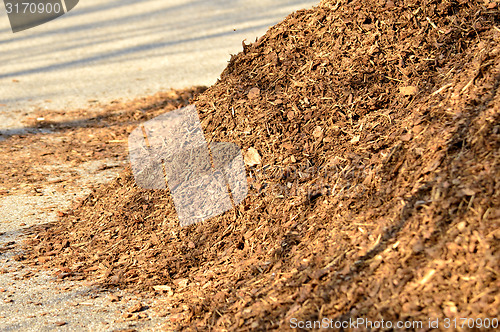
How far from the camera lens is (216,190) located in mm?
3857

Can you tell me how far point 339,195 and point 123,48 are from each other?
7.84 meters

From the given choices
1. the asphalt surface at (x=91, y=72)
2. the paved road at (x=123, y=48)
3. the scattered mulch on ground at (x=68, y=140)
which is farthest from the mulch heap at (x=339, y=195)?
the paved road at (x=123, y=48)

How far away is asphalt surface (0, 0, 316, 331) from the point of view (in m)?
3.47

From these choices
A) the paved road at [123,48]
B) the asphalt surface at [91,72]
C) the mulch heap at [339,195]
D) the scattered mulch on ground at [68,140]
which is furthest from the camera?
the paved road at [123,48]

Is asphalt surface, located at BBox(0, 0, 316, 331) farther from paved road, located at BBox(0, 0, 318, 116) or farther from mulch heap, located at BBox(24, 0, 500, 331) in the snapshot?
mulch heap, located at BBox(24, 0, 500, 331)

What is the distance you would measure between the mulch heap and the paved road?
3.98m

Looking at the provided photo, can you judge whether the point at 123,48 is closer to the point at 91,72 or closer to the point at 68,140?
the point at 91,72

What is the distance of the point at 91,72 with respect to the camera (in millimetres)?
9117

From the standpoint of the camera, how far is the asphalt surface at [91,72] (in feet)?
11.4

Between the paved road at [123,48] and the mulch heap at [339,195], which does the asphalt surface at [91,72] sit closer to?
the paved road at [123,48]

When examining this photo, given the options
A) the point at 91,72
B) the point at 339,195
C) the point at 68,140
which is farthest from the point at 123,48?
the point at 339,195

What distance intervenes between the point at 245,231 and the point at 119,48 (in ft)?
24.7

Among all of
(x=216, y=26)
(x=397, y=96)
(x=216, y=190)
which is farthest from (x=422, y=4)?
(x=216, y=26)

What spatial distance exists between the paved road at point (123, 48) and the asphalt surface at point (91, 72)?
19 mm
